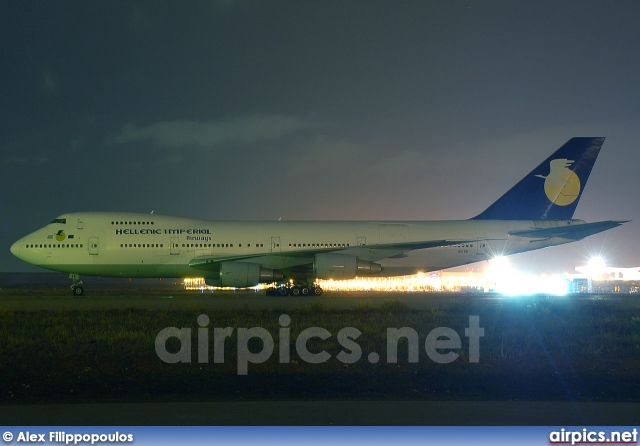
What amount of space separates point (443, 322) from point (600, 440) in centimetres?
1217

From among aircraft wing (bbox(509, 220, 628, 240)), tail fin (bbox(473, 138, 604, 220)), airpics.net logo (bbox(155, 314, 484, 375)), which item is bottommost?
airpics.net logo (bbox(155, 314, 484, 375))

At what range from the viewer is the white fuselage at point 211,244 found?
1313 inches

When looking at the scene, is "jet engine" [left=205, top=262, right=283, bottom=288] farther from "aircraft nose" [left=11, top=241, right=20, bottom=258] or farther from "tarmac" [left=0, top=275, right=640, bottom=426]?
"tarmac" [left=0, top=275, right=640, bottom=426]

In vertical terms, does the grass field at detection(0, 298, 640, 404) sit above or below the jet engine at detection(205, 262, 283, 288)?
below

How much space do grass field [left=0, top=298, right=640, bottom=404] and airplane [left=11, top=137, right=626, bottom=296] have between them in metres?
12.8

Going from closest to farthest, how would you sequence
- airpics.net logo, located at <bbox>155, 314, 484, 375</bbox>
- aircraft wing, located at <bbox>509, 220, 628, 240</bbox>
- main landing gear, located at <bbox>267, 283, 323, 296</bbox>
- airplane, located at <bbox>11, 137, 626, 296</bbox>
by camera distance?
airpics.net logo, located at <bbox>155, 314, 484, 375</bbox> < airplane, located at <bbox>11, 137, 626, 296</bbox> < main landing gear, located at <bbox>267, 283, 323, 296</bbox> < aircraft wing, located at <bbox>509, 220, 628, 240</bbox>

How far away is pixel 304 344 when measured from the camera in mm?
14078

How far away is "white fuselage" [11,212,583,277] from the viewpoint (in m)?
33.3

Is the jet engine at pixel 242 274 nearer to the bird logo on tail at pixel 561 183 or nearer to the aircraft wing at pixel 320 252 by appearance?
the aircraft wing at pixel 320 252

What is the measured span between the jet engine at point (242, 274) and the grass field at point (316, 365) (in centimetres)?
1047

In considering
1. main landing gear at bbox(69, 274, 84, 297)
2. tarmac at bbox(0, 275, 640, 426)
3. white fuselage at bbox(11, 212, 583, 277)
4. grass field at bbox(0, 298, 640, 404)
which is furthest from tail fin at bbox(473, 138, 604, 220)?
tarmac at bbox(0, 275, 640, 426)

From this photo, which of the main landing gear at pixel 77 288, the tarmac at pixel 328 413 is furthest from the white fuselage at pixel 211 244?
the tarmac at pixel 328 413

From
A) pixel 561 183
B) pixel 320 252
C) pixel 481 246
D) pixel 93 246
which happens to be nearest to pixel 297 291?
pixel 320 252

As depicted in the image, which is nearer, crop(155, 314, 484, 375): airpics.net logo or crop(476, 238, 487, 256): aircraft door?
crop(155, 314, 484, 375): airpics.net logo
